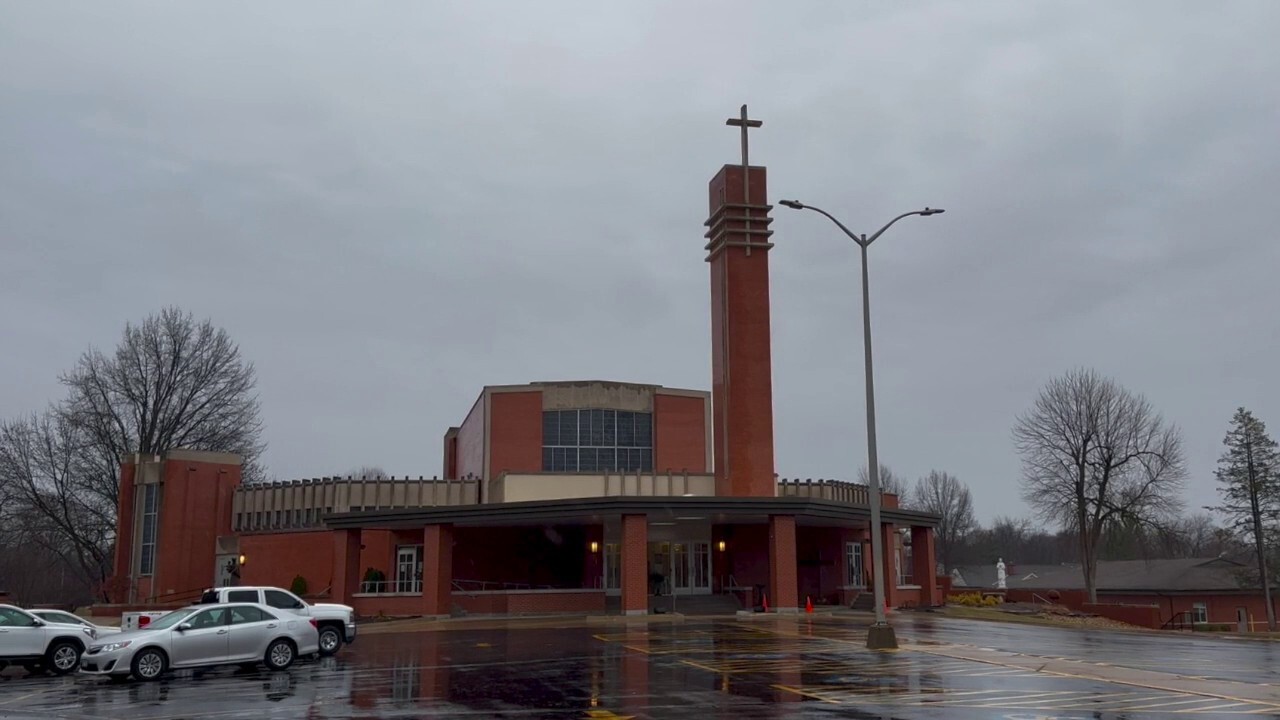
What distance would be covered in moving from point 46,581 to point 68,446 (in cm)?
4185

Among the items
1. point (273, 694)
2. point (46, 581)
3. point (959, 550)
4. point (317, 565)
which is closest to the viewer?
point (273, 694)

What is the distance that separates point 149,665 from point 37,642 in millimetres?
4050

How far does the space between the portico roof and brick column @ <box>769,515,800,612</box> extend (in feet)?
1.37

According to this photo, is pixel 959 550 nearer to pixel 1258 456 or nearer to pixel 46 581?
pixel 1258 456

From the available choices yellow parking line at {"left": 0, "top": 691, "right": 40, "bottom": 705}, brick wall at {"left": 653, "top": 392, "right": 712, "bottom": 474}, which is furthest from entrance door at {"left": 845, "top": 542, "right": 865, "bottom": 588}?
yellow parking line at {"left": 0, "top": 691, "right": 40, "bottom": 705}

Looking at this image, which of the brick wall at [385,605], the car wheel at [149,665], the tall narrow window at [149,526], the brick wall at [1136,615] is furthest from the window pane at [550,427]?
the car wheel at [149,665]

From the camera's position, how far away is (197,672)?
21.1 meters

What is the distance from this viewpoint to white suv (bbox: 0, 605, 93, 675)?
71.6 ft

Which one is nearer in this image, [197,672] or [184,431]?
[197,672]

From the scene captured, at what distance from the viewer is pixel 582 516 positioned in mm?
37812

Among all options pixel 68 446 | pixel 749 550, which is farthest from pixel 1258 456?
pixel 68 446

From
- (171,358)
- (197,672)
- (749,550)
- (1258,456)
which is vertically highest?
(171,358)

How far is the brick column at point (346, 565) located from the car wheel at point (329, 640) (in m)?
17.4

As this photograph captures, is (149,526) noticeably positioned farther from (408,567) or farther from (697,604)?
(697,604)
